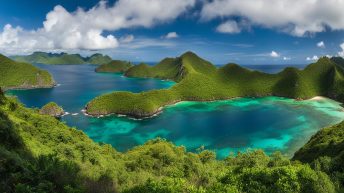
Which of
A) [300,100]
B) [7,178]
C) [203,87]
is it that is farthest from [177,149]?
[300,100]

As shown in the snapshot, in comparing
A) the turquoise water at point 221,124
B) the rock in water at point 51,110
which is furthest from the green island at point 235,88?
the rock in water at point 51,110

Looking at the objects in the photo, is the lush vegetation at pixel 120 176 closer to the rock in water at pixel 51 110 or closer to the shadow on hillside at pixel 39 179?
the shadow on hillside at pixel 39 179

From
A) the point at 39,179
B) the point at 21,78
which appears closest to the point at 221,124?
the point at 39,179

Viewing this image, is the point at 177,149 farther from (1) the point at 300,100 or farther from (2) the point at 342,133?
(1) the point at 300,100

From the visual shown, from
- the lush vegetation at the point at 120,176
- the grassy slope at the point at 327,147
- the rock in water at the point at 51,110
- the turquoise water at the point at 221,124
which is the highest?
the lush vegetation at the point at 120,176

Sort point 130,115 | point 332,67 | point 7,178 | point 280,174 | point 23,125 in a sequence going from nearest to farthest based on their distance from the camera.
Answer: point 7,178
point 280,174
point 23,125
point 130,115
point 332,67

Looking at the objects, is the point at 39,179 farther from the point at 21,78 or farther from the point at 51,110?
the point at 21,78

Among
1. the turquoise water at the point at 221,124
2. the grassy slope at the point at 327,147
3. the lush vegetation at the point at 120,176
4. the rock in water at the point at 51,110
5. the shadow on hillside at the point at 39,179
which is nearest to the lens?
the shadow on hillside at the point at 39,179

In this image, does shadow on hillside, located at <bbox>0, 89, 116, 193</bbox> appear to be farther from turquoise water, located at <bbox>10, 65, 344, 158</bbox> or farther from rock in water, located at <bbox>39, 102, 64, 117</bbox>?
rock in water, located at <bbox>39, 102, 64, 117</bbox>
